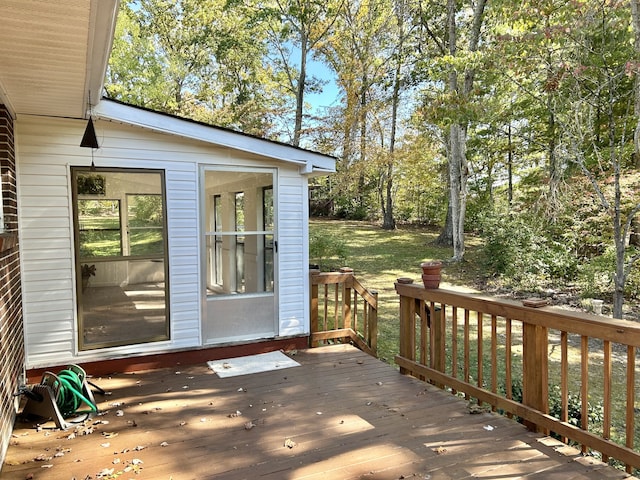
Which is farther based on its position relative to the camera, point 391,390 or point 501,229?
point 501,229

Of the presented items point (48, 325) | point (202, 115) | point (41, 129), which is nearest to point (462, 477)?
point (48, 325)

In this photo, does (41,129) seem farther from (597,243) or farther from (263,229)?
(597,243)

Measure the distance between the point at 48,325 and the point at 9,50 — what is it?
99.2 inches

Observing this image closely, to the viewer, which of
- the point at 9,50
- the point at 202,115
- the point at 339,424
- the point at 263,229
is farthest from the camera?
the point at 202,115

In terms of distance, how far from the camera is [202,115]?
14195mm

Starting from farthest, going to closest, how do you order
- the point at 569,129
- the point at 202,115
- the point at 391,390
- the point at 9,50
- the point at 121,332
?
the point at 202,115, the point at 569,129, the point at 121,332, the point at 391,390, the point at 9,50

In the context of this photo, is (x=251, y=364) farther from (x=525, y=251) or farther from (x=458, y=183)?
(x=458, y=183)

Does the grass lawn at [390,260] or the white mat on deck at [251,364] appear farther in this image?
the grass lawn at [390,260]

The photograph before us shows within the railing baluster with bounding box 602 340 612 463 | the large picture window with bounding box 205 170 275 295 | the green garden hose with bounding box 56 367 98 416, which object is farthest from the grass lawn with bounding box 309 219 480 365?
the green garden hose with bounding box 56 367 98 416

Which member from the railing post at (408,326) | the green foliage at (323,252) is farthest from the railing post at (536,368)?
the green foliage at (323,252)

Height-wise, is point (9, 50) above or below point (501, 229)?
above

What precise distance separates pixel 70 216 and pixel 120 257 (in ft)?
1.84

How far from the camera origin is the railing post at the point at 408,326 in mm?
3875

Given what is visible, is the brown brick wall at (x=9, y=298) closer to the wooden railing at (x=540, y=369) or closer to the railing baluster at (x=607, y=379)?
the wooden railing at (x=540, y=369)
